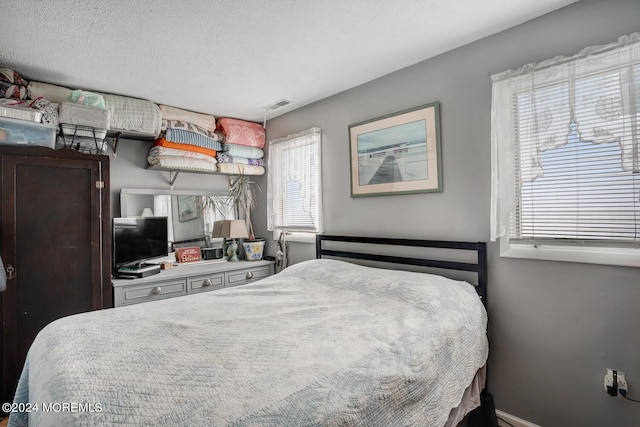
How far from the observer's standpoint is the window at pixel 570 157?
1599 mm

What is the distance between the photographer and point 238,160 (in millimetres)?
3666

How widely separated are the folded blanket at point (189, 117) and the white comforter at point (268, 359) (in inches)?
76.3

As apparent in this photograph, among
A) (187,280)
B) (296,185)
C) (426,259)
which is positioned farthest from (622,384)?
(187,280)

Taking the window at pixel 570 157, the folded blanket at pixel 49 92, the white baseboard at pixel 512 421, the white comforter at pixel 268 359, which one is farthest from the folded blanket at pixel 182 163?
the white baseboard at pixel 512 421

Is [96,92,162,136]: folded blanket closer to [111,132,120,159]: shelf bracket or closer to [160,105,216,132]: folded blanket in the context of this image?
[160,105,216,132]: folded blanket

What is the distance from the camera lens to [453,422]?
1655mm

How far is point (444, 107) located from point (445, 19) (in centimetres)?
57

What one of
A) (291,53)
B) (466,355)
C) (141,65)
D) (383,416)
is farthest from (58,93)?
(466,355)

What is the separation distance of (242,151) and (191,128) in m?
0.60

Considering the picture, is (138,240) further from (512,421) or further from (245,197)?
(512,421)

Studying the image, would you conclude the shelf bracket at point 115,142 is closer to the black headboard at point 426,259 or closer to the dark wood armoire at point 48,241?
the dark wood armoire at point 48,241

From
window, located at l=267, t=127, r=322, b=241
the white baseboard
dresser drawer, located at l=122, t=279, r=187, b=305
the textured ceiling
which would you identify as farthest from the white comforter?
the textured ceiling

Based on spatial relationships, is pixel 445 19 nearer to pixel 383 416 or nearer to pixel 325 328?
pixel 325 328

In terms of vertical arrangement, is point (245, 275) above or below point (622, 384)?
above
